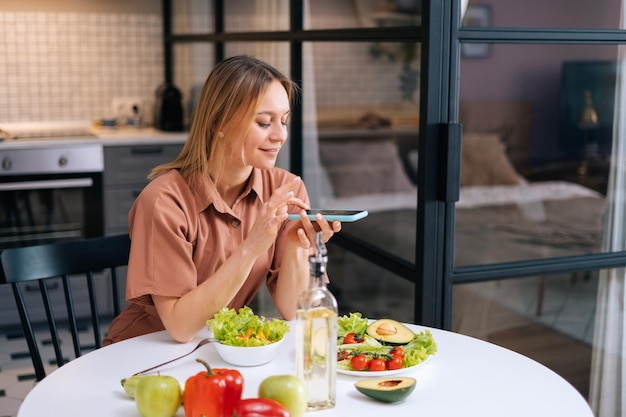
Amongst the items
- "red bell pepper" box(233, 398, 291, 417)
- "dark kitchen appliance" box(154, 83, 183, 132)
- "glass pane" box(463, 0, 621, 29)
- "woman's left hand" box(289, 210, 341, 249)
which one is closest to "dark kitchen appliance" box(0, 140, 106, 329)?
"dark kitchen appliance" box(154, 83, 183, 132)

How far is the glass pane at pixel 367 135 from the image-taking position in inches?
104

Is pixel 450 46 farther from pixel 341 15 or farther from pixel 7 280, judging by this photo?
pixel 7 280

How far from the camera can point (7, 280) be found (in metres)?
1.85

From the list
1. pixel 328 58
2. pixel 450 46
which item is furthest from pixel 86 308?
pixel 450 46

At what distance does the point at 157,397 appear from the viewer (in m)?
1.34

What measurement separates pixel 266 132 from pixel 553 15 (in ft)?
3.21

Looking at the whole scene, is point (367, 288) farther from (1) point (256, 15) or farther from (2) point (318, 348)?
(2) point (318, 348)

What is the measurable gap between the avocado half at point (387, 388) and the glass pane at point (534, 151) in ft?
3.87

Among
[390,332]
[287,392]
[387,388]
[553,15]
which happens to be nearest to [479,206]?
[553,15]

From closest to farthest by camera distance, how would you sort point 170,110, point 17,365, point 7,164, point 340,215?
point 340,215, point 17,365, point 7,164, point 170,110

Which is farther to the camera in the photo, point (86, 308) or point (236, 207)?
point (86, 308)

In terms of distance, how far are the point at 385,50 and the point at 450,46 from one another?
63 centimetres

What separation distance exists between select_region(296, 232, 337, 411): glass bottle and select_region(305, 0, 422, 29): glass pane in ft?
4.50

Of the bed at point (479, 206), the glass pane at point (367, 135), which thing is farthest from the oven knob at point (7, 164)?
the bed at point (479, 206)
